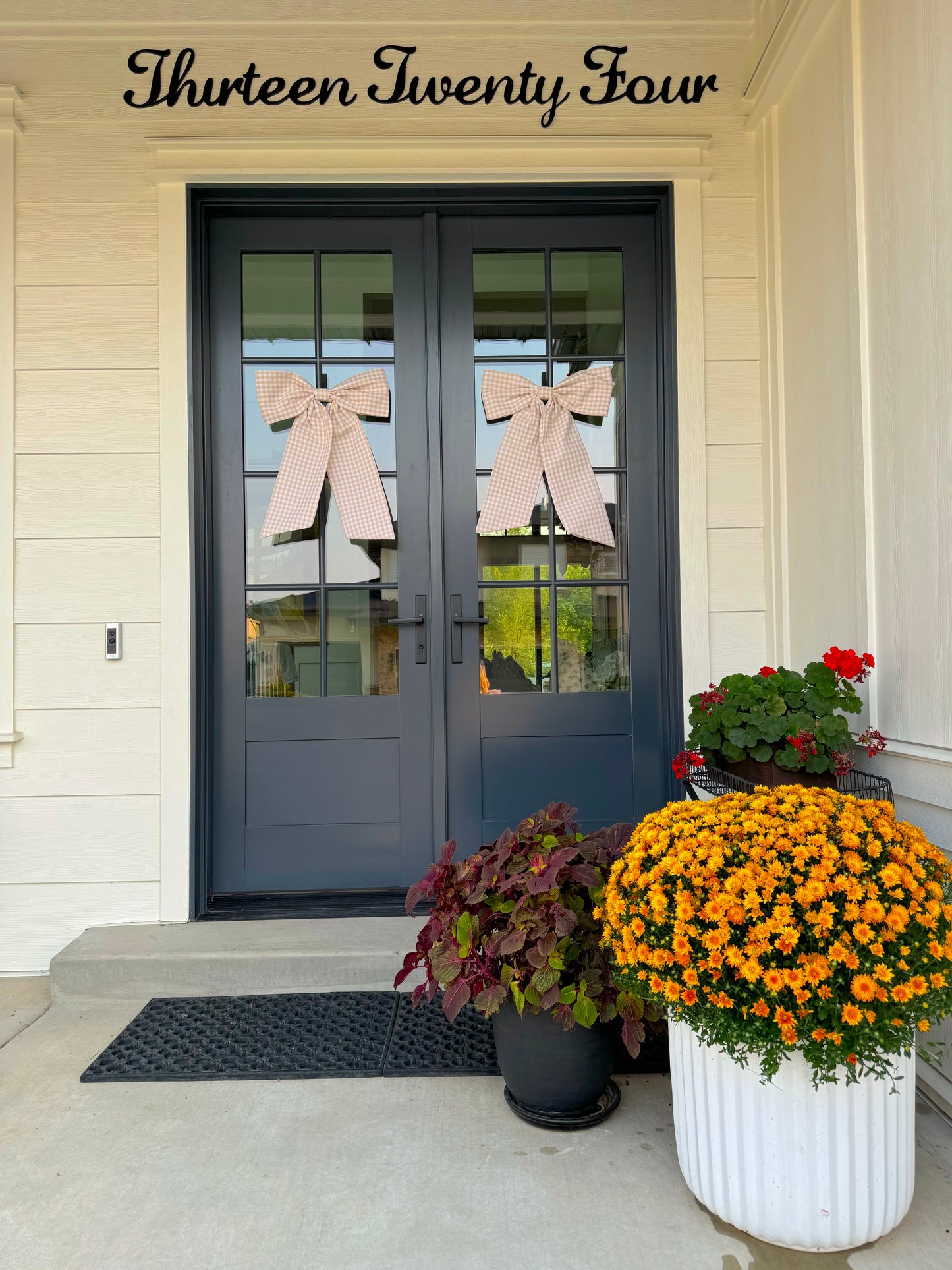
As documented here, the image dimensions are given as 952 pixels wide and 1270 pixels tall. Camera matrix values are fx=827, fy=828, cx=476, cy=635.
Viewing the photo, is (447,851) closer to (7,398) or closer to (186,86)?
(7,398)

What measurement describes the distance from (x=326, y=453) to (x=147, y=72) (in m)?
1.30

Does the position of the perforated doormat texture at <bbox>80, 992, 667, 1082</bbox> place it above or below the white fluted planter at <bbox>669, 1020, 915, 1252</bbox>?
below

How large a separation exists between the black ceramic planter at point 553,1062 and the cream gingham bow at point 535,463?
61.1 inches

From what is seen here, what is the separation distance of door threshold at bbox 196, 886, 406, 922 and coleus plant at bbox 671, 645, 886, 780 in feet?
3.93

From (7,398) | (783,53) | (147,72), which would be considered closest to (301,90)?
(147,72)

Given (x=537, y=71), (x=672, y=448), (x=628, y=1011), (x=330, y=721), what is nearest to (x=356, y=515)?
(x=330, y=721)

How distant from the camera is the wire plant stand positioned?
1.91 metres

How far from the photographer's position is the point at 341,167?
2.61m

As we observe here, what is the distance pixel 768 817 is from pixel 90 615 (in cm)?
208

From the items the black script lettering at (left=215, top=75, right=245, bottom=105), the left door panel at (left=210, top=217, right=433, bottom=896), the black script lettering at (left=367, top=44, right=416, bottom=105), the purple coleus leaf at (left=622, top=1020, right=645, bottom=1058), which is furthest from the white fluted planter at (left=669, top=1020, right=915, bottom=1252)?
the black script lettering at (left=215, top=75, right=245, bottom=105)

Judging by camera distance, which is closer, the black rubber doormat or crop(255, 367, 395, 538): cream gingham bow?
the black rubber doormat

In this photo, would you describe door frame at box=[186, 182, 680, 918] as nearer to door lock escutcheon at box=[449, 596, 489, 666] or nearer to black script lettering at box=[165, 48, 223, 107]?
door lock escutcheon at box=[449, 596, 489, 666]

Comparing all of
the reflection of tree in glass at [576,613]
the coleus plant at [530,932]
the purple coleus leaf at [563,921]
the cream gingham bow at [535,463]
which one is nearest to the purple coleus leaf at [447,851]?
the coleus plant at [530,932]

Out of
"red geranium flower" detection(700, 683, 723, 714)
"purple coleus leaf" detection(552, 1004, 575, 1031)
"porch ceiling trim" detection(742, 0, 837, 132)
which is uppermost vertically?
"porch ceiling trim" detection(742, 0, 837, 132)
